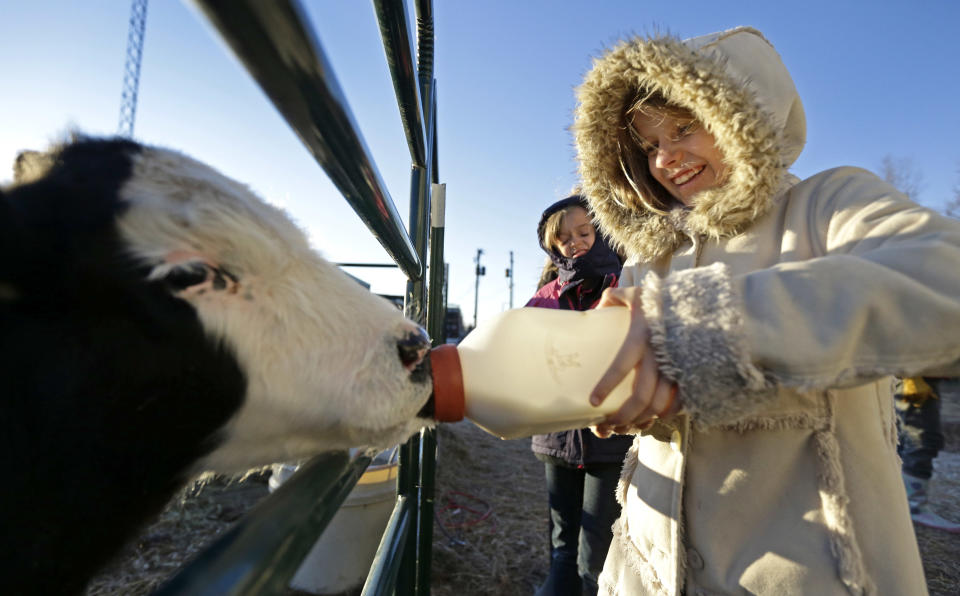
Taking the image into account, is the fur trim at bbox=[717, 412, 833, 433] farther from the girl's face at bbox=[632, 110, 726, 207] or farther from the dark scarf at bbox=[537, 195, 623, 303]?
the dark scarf at bbox=[537, 195, 623, 303]

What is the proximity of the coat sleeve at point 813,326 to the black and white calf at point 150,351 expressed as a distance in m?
0.35

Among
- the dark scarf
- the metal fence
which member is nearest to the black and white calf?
the metal fence

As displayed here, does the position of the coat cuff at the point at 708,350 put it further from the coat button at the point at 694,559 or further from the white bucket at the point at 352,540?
the white bucket at the point at 352,540

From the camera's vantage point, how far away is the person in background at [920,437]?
12.6 feet

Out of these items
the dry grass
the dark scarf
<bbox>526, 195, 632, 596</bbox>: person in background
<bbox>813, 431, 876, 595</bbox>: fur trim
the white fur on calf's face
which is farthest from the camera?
the dry grass

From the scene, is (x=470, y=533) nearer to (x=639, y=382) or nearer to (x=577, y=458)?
(x=577, y=458)

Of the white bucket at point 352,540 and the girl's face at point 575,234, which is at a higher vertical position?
the girl's face at point 575,234

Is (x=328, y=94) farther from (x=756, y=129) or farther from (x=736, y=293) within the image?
(x=756, y=129)

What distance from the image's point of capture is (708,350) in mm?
575

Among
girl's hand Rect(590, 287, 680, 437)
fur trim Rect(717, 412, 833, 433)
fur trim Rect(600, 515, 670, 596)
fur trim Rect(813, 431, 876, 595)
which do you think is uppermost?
girl's hand Rect(590, 287, 680, 437)

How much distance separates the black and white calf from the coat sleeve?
1.16 ft

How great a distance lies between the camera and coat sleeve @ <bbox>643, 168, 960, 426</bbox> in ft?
1.84

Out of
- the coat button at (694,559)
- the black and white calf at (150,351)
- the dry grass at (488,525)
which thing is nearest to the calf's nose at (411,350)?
the black and white calf at (150,351)

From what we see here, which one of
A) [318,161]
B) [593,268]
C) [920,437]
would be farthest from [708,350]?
[920,437]
